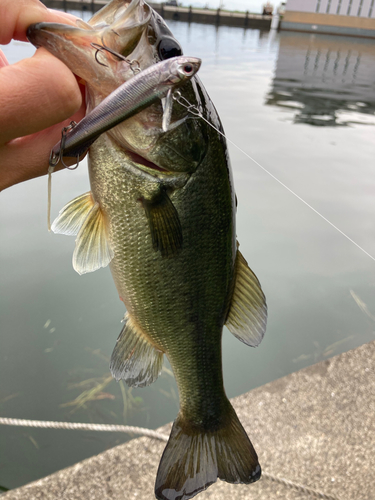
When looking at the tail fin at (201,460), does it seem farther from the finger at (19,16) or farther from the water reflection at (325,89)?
the water reflection at (325,89)

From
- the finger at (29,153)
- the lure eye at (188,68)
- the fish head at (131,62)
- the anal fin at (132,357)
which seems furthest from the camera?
the anal fin at (132,357)

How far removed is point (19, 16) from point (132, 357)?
3.32ft

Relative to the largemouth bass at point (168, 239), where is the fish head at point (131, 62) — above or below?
above

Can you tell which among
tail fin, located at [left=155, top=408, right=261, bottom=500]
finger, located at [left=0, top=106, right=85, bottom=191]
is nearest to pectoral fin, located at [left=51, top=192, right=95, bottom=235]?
finger, located at [left=0, top=106, right=85, bottom=191]

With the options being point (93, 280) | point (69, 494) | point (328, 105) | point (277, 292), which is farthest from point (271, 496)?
point (328, 105)

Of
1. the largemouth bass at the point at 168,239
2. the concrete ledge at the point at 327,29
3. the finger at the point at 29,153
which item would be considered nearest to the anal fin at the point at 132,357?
the largemouth bass at the point at 168,239

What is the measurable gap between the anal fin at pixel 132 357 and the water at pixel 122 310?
135 cm

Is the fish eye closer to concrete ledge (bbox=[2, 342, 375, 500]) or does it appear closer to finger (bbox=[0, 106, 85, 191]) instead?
finger (bbox=[0, 106, 85, 191])

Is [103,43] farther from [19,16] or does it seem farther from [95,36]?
[19,16]

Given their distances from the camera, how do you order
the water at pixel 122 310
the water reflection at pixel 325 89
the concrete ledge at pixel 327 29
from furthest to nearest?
1. the concrete ledge at pixel 327 29
2. the water reflection at pixel 325 89
3. the water at pixel 122 310

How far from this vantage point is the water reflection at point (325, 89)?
902 cm

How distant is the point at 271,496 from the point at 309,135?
6813 mm

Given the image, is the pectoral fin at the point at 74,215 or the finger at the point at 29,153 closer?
the finger at the point at 29,153

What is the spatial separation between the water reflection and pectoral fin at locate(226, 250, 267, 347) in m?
7.78
